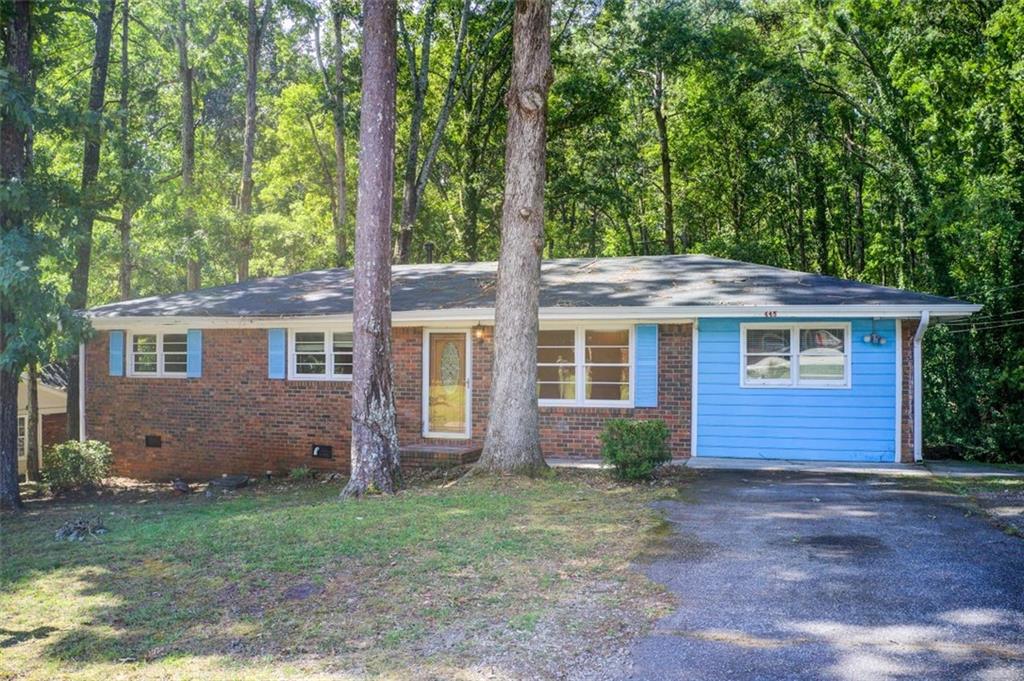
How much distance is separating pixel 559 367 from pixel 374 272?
405 cm

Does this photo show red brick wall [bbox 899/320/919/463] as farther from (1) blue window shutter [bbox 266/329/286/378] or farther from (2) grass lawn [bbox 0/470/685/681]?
(1) blue window shutter [bbox 266/329/286/378]

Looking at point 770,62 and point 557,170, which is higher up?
point 770,62

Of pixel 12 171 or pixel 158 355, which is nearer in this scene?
pixel 12 171

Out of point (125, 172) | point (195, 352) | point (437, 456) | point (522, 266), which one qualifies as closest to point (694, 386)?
point (522, 266)

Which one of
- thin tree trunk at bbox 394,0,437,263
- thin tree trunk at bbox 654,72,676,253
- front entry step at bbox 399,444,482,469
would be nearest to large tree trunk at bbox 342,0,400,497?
front entry step at bbox 399,444,482,469

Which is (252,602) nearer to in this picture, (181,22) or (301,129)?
(181,22)

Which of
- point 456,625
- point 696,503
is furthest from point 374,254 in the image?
point 456,625

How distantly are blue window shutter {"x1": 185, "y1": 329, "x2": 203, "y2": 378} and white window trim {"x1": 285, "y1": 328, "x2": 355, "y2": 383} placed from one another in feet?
5.89

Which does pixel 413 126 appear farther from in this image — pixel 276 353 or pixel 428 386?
pixel 428 386

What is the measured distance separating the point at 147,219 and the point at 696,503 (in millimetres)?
19411

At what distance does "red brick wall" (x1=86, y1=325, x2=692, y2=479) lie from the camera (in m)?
13.3

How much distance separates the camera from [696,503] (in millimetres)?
Result: 9109

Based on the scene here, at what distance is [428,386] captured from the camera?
1418 centimetres

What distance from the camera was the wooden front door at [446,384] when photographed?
46.5 feet
